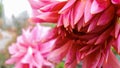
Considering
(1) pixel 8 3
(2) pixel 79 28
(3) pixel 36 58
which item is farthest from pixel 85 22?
(1) pixel 8 3

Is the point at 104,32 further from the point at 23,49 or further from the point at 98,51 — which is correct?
the point at 23,49

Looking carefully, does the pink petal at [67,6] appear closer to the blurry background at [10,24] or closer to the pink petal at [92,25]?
the pink petal at [92,25]

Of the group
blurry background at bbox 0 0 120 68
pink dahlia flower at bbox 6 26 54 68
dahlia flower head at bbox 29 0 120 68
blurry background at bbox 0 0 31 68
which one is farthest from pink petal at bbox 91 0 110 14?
blurry background at bbox 0 0 31 68

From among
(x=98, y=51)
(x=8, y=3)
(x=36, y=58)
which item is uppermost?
(x=98, y=51)

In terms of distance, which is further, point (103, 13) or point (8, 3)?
point (8, 3)

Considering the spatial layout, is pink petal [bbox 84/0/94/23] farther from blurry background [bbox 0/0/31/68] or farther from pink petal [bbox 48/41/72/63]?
blurry background [bbox 0/0/31/68]

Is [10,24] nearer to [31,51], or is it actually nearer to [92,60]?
[31,51]

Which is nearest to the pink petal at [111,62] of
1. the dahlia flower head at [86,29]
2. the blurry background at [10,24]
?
the dahlia flower head at [86,29]

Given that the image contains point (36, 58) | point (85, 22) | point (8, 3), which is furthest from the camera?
point (8, 3)
